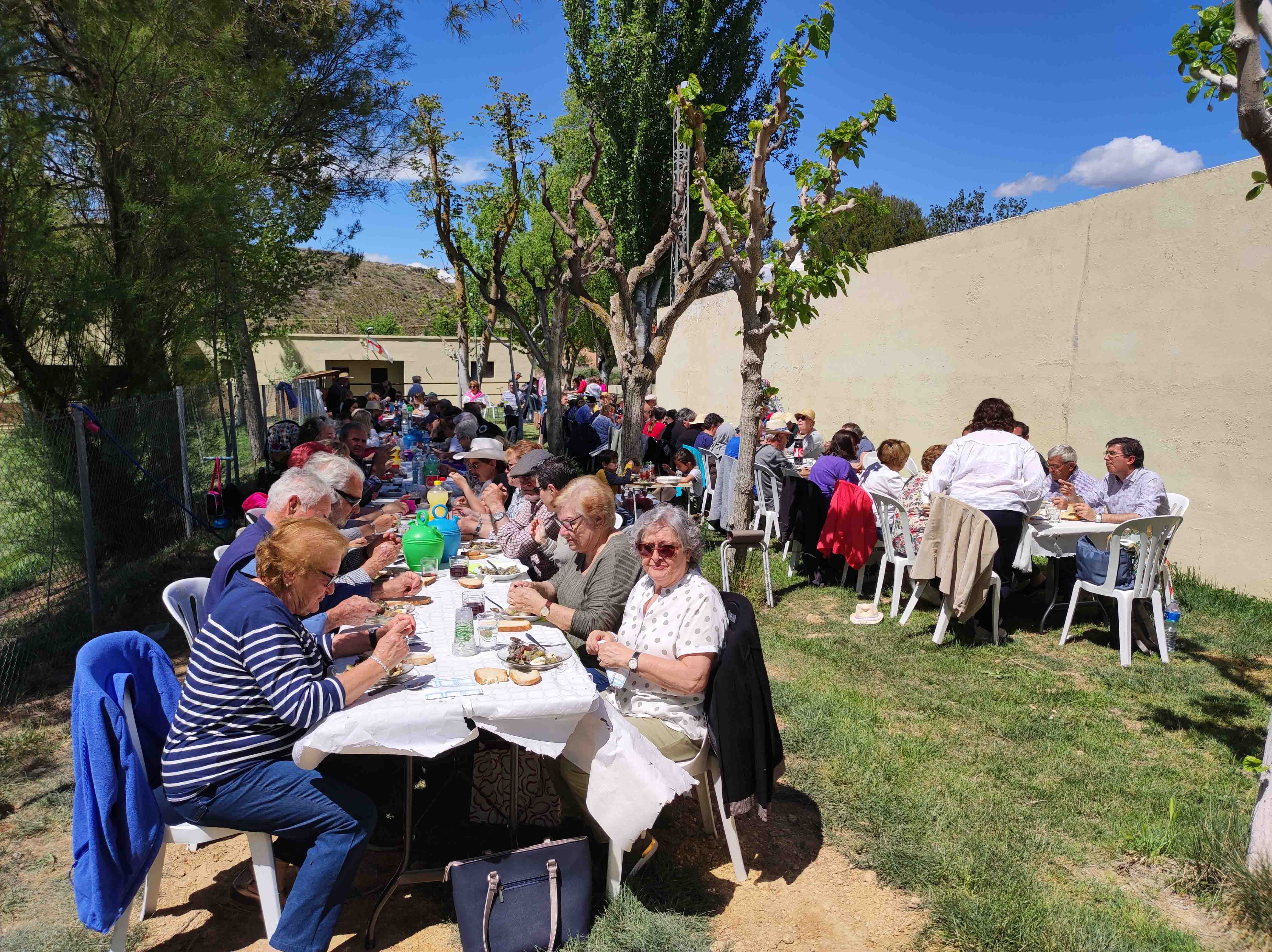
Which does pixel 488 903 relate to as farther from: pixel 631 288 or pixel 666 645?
pixel 631 288

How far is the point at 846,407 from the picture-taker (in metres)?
11.6

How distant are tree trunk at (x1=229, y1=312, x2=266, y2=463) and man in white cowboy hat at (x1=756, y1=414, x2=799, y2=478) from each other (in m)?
7.64

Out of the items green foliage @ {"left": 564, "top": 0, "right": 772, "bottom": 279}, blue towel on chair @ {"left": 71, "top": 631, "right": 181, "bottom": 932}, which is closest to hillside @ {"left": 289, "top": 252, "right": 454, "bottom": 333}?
green foliage @ {"left": 564, "top": 0, "right": 772, "bottom": 279}

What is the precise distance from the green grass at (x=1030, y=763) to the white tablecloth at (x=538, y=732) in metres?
1.12

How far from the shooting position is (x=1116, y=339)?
24.6ft

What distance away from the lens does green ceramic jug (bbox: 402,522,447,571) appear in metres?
3.91

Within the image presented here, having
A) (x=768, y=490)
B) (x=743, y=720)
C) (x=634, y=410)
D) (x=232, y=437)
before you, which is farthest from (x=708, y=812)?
(x=232, y=437)

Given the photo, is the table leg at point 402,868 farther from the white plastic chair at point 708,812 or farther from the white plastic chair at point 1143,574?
the white plastic chair at point 1143,574

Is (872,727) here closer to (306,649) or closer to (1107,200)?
(306,649)

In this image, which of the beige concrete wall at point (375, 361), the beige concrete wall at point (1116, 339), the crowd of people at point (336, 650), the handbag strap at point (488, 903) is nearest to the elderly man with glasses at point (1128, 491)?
the beige concrete wall at point (1116, 339)

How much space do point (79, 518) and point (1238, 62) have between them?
7.24 m

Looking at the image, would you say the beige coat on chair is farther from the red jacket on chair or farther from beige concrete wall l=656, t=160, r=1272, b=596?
beige concrete wall l=656, t=160, r=1272, b=596

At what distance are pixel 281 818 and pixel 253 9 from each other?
10.0 meters

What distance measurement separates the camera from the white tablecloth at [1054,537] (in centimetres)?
542
